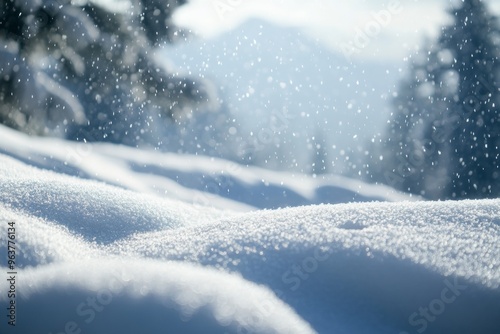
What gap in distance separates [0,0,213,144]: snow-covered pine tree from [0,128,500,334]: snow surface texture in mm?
3735

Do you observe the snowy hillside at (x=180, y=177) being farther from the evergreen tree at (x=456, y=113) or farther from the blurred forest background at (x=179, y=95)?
the evergreen tree at (x=456, y=113)

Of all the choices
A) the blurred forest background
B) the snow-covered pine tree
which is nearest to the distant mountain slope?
the blurred forest background

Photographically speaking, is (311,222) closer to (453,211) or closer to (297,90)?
(453,211)

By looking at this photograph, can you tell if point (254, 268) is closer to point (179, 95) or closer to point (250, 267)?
point (250, 267)

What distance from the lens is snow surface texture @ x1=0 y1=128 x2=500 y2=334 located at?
1062mm

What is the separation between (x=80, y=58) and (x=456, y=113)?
13.3 metres

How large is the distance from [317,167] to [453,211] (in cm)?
3516

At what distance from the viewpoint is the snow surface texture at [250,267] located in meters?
1.06

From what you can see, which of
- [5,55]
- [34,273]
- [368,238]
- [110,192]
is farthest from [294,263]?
[5,55]

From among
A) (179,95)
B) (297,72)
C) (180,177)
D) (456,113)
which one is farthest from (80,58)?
(297,72)

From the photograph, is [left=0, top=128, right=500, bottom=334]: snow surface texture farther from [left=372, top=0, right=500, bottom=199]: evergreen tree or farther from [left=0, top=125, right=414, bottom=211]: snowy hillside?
[left=372, top=0, right=500, bottom=199]: evergreen tree

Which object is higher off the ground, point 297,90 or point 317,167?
point 297,90

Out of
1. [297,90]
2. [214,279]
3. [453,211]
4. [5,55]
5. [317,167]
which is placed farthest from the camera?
[297,90]

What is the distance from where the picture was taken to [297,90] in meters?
114
